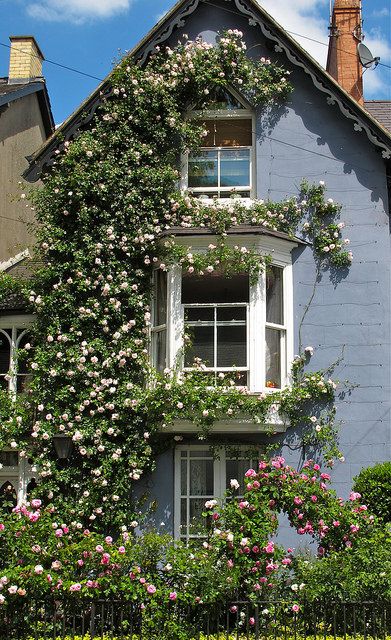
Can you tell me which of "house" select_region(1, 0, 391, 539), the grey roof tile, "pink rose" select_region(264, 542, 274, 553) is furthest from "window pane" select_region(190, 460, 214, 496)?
the grey roof tile

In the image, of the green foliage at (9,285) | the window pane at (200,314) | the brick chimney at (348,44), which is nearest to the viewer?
the window pane at (200,314)

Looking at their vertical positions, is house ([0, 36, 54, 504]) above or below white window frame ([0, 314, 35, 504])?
above

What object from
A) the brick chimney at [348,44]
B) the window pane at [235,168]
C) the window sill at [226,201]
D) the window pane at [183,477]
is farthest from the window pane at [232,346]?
the brick chimney at [348,44]

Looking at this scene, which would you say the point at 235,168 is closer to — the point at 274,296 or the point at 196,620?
the point at 274,296

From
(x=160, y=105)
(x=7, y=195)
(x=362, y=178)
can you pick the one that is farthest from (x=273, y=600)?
(x=7, y=195)

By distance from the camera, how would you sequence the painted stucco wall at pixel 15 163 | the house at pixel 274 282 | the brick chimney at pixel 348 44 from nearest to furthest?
the house at pixel 274 282, the brick chimney at pixel 348 44, the painted stucco wall at pixel 15 163

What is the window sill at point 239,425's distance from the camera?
38.1ft

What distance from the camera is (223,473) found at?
12.1 meters

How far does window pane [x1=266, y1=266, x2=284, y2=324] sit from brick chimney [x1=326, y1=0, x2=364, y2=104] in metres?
4.21

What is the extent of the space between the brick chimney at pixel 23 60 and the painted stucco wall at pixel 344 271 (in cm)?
606

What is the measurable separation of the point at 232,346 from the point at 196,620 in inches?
181

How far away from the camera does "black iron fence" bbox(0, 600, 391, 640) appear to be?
843 cm

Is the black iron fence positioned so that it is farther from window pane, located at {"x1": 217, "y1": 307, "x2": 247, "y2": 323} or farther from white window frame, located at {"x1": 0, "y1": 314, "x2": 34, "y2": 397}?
white window frame, located at {"x1": 0, "y1": 314, "x2": 34, "y2": 397}

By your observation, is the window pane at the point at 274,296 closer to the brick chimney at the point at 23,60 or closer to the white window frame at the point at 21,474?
the white window frame at the point at 21,474
